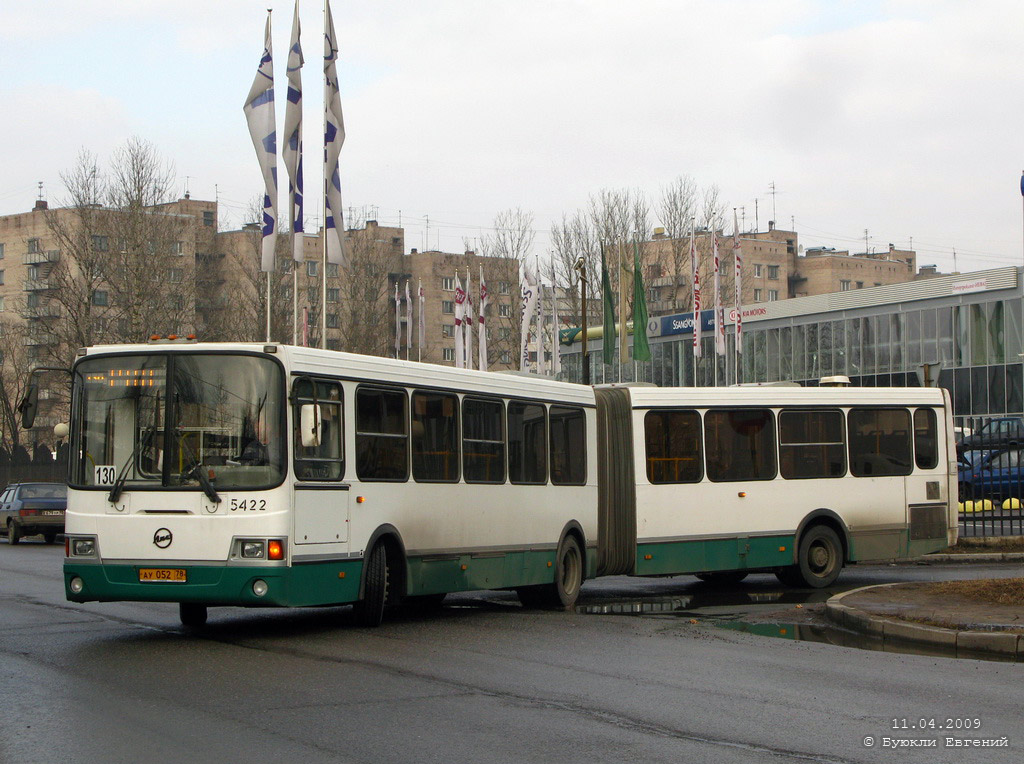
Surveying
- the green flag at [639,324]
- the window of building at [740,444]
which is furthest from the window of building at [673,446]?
the green flag at [639,324]

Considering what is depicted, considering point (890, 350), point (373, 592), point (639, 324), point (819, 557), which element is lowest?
point (819, 557)

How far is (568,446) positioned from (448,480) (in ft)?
9.45

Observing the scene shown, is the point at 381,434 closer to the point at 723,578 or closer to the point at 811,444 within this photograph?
the point at 811,444

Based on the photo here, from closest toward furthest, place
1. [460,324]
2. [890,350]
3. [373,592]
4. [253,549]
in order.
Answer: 1. [253,549]
2. [373,592]
3. [460,324]
4. [890,350]

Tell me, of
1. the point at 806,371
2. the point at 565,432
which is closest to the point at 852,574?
the point at 565,432

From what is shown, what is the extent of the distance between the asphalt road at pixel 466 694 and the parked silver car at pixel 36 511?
21.3 metres

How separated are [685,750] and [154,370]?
7.06 m

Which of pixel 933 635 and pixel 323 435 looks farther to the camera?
pixel 323 435

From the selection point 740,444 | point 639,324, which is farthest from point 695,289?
point 740,444

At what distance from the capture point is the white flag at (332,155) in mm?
26328

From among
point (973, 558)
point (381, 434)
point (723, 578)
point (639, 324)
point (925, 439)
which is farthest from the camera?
point (639, 324)

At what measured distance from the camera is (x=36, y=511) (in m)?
34.8

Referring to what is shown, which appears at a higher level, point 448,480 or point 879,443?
point 879,443

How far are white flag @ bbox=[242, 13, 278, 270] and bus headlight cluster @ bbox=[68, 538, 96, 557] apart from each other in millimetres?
13665
